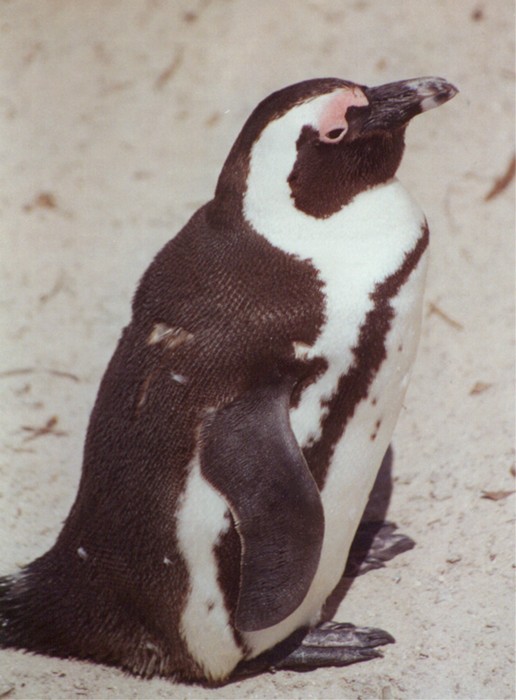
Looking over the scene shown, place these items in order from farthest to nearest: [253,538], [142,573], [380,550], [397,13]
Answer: [397,13] < [380,550] < [142,573] < [253,538]

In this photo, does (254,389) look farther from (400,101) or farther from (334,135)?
(400,101)

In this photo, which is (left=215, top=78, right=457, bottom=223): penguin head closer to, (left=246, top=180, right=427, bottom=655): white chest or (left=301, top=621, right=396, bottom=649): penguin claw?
(left=246, top=180, right=427, bottom=655): white chest

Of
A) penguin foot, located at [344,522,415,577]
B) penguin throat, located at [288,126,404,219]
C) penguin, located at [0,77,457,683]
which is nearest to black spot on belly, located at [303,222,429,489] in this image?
penguin, located at [0,77,457,683]

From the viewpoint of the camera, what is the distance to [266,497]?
5.90 feet

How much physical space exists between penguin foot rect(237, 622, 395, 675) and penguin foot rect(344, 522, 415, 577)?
9.0 inches

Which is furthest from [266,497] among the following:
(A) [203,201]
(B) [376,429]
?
(A) [203,201]

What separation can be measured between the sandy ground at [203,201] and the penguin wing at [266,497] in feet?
0.99

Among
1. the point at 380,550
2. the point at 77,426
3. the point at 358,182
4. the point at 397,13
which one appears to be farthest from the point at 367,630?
the point at 397,13

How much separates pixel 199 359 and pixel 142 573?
0.39 meters

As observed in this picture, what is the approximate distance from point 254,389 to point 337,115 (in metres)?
0.47

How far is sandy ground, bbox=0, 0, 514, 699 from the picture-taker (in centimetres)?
214

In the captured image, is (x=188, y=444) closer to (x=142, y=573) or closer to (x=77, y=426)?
(x=142, y=573)

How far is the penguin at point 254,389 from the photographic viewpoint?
5.97ft

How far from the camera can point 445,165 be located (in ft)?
11.3
